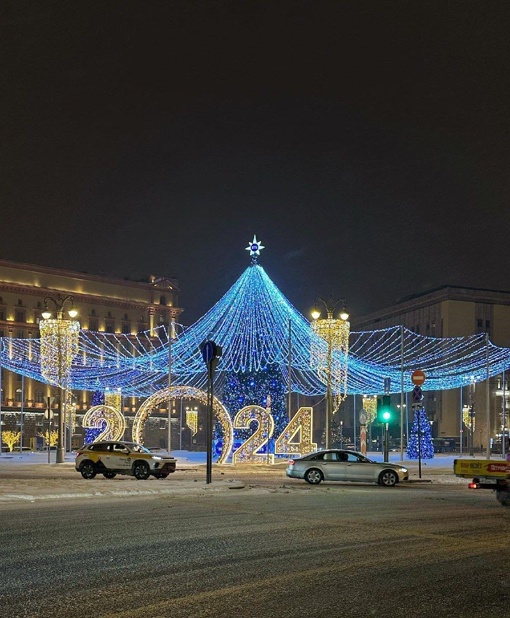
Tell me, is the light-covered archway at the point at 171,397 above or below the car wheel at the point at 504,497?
above

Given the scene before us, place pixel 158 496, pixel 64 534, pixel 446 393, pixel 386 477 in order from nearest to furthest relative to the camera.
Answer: pixel 64 534 → pixel 158 496 → pixel 386 477 → pixel 446 393

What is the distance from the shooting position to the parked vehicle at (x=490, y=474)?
21.1 m

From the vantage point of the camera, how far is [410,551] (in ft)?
40.1

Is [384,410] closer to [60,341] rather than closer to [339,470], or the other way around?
[339,470]

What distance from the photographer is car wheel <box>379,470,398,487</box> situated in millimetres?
28828

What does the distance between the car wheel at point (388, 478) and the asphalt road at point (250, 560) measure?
30.9 feet

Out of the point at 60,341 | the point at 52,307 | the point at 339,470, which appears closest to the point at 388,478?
the point at 339,470

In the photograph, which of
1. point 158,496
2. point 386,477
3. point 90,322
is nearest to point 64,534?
point 158,496

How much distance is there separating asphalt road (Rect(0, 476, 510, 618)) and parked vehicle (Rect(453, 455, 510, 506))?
82.8 inches

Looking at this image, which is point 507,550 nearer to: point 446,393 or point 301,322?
point 301,322

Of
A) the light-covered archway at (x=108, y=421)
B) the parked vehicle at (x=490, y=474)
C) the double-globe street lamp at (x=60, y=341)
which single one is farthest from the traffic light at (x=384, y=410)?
the double-globe street lamp at (x=60, y=341)

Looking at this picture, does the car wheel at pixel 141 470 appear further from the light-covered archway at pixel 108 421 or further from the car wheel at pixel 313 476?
the light-covered archway at pixel 108 421

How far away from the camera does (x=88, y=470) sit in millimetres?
30406

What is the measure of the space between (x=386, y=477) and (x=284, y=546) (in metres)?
17.0
